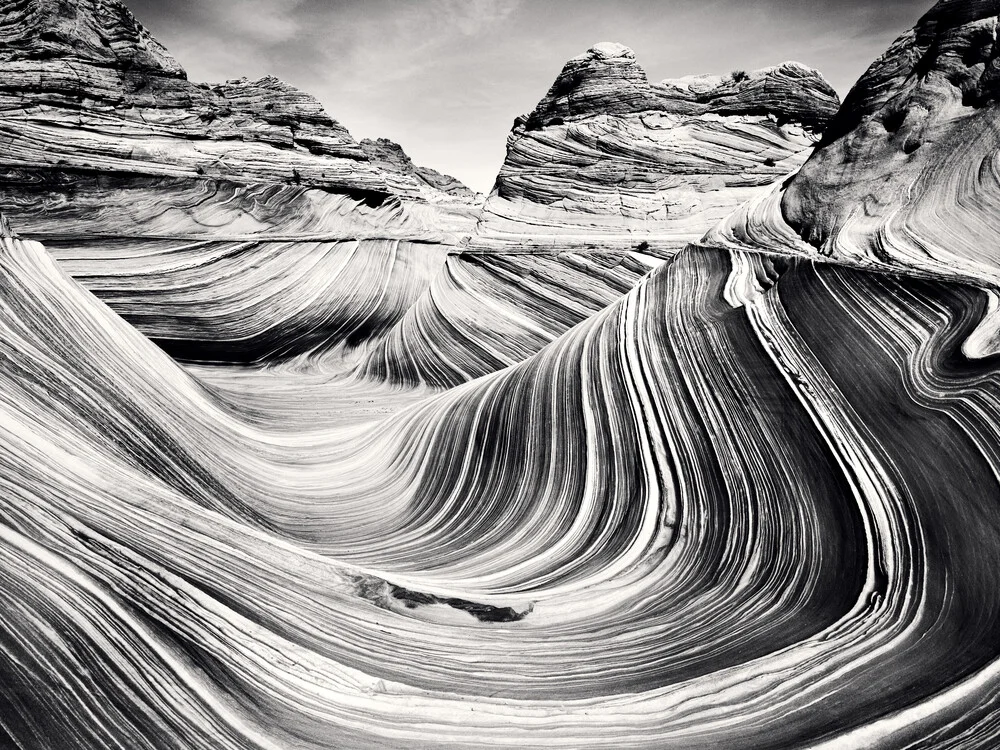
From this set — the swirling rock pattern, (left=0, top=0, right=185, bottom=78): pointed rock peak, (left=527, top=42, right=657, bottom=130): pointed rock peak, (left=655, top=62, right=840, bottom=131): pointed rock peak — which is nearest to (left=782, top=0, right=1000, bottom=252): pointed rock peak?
the swirling rock pattern

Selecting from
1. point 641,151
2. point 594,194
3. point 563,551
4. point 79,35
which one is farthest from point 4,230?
point 641,151

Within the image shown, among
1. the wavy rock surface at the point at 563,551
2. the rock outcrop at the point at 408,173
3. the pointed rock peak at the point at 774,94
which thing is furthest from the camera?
A: the rock outcrop at the point at 408,173

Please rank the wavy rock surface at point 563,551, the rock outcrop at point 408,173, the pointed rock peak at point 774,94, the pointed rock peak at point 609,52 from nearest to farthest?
the wavy rock surface at point 563,551
the pointed rock peak at point 774,94
the pointed rock peak at point 609,52
the rock outcrop at point 408,173

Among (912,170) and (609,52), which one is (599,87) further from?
(912,170)

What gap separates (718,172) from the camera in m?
9.11

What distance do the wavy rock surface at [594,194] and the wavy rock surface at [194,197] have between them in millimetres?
1128

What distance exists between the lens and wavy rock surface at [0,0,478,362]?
7.48m

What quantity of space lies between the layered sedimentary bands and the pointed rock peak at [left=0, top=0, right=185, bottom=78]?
675 centimetres

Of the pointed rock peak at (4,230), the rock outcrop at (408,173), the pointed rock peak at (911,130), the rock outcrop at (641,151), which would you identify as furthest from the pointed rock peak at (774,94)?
the pointed rock peak at (4,230)

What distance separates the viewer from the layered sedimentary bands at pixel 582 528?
197 cm

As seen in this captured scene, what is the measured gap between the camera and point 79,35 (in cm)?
882

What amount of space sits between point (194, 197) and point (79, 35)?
312cm

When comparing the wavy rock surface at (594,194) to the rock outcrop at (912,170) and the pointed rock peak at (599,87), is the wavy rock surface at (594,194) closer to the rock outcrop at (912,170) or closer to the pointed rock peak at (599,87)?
the pointed rock peak at (599,87)

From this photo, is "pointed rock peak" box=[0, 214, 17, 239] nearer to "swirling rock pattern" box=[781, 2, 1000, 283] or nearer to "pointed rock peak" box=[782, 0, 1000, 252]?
"swirling rock pattern" box=[781, 2, 1000, 283]
